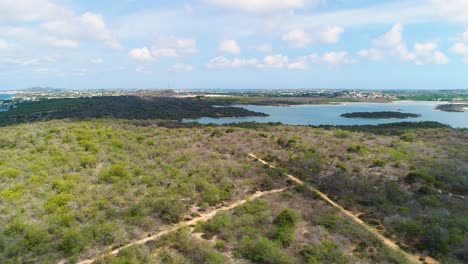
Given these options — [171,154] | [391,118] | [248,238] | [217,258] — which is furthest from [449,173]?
[391,118]

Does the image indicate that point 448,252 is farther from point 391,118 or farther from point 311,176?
point 391,118

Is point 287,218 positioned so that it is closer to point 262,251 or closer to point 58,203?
point 262,251

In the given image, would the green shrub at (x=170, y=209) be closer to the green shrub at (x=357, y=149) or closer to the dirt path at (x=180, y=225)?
the dirt path at (x=180, y=225)

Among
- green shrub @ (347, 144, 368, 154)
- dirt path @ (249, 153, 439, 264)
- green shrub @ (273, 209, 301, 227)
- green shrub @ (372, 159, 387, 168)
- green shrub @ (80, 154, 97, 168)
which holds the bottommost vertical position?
dirt path @ (249, 153, 439, 264)

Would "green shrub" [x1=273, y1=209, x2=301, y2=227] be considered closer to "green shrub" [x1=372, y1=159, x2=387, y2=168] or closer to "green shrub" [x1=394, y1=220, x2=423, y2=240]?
"green shrub" [x1=394, y1=220, x2=423, y2=240]

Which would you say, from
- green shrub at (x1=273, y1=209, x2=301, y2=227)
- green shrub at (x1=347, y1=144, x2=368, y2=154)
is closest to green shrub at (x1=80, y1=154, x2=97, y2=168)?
green shrub at (x1=273, y1=209, x2=301, y2=227)

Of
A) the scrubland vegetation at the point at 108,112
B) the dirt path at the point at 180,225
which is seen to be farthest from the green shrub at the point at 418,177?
the scrubland vegetation at the point at 108,112

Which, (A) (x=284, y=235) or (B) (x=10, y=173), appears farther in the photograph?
(B) (x=10, y=173)

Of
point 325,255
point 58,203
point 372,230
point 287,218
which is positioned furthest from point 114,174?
point 372,230

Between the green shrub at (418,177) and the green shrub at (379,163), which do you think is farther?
the green shrub at (379,163)
